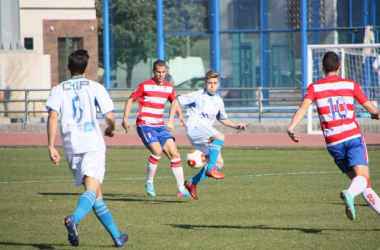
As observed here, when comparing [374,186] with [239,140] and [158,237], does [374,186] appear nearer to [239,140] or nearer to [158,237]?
[158,237]

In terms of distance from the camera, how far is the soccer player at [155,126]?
1060 cm

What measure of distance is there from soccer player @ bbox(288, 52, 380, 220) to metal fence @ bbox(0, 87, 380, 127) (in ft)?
55.5

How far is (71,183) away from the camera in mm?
12391

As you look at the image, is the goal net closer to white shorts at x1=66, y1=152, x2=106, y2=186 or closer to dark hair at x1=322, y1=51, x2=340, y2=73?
dark hair at x1=322, y1=51, x2=340, y2=73

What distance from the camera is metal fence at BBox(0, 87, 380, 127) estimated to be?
2497 cm

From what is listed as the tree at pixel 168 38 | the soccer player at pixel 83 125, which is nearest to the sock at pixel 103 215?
the soccer player at pixel 83 125

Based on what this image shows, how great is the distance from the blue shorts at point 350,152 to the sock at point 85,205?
2.46 m

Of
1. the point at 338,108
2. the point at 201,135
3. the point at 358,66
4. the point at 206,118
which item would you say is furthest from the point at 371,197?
the point at 358,66

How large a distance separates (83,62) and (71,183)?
19.3 feet

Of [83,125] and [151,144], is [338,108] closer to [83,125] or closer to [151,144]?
[83,125]

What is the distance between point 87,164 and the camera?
673 centimetres

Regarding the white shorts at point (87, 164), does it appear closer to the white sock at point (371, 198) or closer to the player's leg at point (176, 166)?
the white sock at point (371, 198)

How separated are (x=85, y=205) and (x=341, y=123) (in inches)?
105

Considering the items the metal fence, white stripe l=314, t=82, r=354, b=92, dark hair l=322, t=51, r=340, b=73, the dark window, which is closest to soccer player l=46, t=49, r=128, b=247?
white stripe l=314, t=82, r=354, b=92
